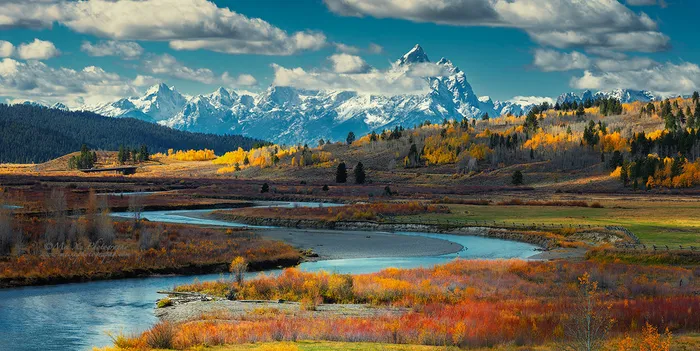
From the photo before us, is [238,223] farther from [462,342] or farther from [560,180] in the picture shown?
[560,180]

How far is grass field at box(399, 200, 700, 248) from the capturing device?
66.6 m

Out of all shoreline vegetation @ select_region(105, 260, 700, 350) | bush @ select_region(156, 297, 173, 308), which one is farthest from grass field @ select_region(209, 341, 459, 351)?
bush @ select_region(156, 297, 173, 308)

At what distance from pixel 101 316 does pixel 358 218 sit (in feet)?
200

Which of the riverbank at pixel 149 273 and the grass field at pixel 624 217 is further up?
the grass field at pixel 624 217

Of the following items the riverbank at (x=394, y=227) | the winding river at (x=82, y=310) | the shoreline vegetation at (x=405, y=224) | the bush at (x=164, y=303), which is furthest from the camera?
the riverbank at (x=394, y=227)

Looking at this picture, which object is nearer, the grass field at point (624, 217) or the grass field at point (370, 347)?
the grass field at point (370, 347)

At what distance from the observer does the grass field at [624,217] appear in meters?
66.6

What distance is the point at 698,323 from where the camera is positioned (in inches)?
1083

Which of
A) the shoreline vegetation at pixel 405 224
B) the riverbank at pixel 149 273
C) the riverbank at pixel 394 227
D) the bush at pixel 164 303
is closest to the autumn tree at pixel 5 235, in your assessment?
the riverbank at pixel 149 273

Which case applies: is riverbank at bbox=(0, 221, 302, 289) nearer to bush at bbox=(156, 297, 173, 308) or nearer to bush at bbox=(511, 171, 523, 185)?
bush at bbox=(156, 297, 173, 308)

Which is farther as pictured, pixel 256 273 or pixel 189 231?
pixel 189 231

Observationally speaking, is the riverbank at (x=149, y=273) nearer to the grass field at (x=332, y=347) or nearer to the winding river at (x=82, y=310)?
the winding river at (x=82, y=310)

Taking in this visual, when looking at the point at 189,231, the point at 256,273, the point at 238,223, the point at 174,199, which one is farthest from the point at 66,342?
the point at 174,199

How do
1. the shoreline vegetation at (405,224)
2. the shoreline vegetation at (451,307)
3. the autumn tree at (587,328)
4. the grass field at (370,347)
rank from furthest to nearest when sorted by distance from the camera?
1. the shoreline vegetation at (405,224)
2. the shoreline vegetation at (451,307)
3. the grass field at (370,347)
4. the autumn tree at (587,328)
